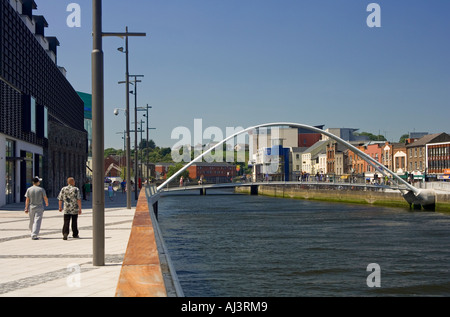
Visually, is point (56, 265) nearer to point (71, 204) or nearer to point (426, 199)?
point (71, 204)

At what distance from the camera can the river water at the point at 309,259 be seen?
52.4 ft

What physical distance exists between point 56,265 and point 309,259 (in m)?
12.7

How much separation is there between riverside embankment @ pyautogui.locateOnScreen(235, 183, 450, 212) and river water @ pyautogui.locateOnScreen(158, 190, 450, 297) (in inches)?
757

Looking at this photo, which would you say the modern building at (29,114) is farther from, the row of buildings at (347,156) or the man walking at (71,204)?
the row of buildings at (347,156)

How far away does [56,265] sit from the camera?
1045cm

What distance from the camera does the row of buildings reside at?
86.2 m

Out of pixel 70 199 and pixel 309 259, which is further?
pixel 309 259

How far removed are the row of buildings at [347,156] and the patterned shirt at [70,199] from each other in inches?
2521

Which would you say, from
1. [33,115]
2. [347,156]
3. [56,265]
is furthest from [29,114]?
[347,156]

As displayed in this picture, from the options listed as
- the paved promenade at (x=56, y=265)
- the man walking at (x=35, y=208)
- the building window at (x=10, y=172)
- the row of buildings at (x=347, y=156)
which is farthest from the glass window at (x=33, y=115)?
the row of buildings at (x=347, y=156)

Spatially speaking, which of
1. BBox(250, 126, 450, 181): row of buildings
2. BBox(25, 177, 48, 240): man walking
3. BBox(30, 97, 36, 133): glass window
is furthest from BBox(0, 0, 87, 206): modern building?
BBox(250, 126, 450, 181): row of buildings

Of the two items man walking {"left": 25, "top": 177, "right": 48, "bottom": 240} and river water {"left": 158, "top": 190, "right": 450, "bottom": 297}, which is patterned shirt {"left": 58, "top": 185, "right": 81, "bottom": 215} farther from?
river water {"left": 158, "top": 190, "right": 450, "bottom": 297}
